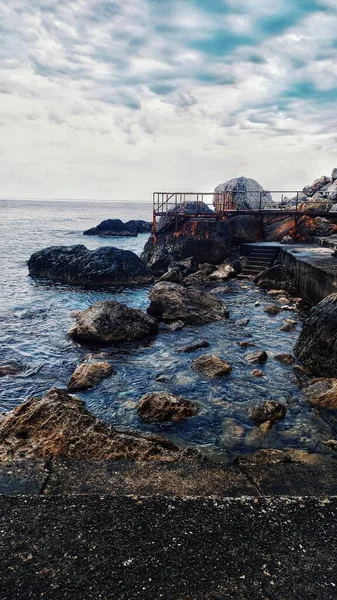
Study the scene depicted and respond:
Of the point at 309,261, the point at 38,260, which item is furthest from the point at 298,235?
the point at 38,260

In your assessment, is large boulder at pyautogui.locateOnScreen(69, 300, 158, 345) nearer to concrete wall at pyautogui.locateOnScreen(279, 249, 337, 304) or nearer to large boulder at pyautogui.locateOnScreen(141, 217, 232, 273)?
concrete wall at pyautogui.locateOnScreen(279, 249, 337, 304)

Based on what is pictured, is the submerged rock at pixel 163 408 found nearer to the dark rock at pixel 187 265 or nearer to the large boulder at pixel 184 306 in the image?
the large boulder at pixel 184 306

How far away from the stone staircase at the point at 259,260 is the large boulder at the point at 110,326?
36.2ft

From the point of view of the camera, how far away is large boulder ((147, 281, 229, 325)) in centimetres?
1245

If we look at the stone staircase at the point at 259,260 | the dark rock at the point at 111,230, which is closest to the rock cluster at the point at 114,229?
the dark rock at the point at 111,230

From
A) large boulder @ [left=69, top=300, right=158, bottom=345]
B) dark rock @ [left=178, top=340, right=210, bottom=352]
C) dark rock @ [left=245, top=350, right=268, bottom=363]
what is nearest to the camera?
dark rock @ [left=245, top=350, right=268, bottom=363]

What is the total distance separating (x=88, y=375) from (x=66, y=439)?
3.33 meters

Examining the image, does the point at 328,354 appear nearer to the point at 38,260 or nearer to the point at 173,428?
the point at 173,428

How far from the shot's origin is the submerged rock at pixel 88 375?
780 cm

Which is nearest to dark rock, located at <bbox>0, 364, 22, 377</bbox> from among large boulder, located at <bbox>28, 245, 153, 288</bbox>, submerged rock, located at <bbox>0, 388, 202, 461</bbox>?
submerged rock, located at <bbox>0, 388, 202, 461</bbox>

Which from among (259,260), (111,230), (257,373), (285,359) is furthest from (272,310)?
(111,230)

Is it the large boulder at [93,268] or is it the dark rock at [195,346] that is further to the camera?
the large boulder at [93,268]

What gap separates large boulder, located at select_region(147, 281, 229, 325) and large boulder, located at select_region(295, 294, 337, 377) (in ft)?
13.0

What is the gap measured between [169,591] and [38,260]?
22.5 m
